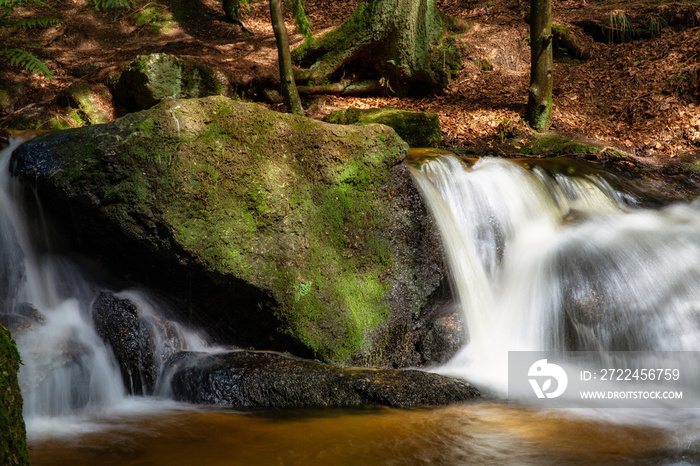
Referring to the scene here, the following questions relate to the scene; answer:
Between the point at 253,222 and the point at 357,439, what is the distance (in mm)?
1957

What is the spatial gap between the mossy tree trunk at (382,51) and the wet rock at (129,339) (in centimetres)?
694

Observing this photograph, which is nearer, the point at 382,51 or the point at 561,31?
the point at 382,51

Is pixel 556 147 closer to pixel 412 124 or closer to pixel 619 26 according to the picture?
pixel 412 124

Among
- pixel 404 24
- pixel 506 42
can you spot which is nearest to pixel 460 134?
pixel 404 24

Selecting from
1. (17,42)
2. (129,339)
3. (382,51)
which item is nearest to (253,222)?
(129,339)

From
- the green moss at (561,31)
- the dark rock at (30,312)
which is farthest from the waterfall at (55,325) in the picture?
the green moss at (561,31)

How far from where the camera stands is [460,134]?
8758 mm

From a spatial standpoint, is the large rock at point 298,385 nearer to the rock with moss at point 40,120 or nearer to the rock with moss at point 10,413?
the rock with moss at point 10,413

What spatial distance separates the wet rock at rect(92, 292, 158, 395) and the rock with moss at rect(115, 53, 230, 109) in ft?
17.4

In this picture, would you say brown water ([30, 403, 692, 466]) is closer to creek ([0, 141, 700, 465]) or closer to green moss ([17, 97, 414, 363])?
creek ([0, 141, 700, 465])

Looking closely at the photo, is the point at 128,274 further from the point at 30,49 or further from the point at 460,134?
the point at 30,49

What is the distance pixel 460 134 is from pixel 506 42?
13.5 ft

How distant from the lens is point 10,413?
1848mm

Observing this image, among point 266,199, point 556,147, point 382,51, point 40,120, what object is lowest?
point 266,199
